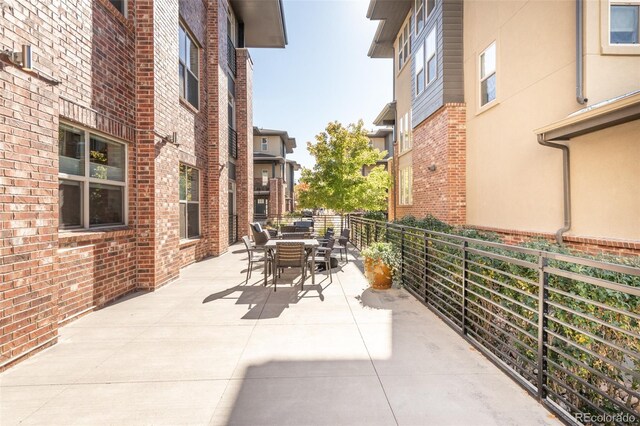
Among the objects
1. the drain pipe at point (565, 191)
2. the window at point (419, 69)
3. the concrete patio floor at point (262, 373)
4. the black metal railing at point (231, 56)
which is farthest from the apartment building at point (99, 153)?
the drain pipe at point (565, 191)

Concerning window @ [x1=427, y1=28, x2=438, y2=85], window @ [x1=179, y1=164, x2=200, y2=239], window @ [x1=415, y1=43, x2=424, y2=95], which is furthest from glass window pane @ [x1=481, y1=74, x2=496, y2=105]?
window @ [x1=179, y1=164, x2=200, y2=239]

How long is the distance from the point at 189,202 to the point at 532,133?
8626 millimetres

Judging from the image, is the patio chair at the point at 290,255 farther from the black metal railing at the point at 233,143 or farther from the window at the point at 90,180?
the black metal railing at the point at 233,143

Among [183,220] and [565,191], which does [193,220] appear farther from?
[565,191]

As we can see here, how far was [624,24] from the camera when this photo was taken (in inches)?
209

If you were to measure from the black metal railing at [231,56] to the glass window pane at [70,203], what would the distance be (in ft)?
31.5

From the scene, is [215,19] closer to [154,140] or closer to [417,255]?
[154,140]

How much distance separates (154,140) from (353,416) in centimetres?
585

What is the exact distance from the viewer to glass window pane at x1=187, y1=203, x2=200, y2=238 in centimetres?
886

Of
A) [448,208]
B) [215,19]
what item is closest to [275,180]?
[215,19]

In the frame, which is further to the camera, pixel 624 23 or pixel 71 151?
pixel 624 23

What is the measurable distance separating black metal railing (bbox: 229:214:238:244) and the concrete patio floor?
8.25 meters

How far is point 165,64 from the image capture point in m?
6.54

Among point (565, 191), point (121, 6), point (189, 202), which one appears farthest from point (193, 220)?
point (565, 191)
